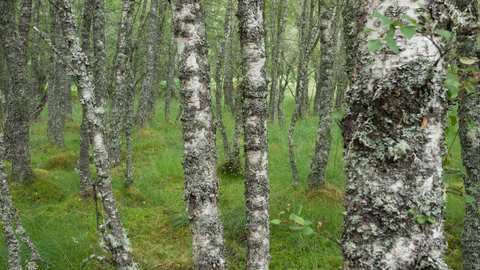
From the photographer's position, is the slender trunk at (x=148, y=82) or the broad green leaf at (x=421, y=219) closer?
the broad green leaf at (x=421, y=219)

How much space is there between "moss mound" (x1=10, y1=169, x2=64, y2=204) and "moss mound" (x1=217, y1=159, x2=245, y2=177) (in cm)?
348

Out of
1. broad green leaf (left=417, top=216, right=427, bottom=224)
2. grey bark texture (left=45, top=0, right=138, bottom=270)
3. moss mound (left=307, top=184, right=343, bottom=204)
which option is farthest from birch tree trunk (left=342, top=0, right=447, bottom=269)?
moss mound (left=307, top=184, right=343, bottom=204)

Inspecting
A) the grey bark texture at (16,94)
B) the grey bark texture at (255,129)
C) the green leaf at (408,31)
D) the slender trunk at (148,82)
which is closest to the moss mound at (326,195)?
the grey bark texture at (255,129)

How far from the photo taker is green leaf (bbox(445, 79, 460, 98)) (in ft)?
3.39

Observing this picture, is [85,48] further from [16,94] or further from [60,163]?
[60,163]

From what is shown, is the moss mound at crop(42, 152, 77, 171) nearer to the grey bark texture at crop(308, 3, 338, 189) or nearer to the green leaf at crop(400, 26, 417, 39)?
the grey bark texture at crop(308, 3, 338, 189)

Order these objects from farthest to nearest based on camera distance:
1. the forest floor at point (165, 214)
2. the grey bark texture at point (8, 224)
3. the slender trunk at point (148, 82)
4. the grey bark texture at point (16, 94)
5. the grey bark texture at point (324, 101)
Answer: the slender trunk at point (148, 82) → the grey bark texture at point (324, 101) → the grey bark texture at point (16, 94) → the forest floor at point (165, 214) → the grey bark texture at point (8, 224)

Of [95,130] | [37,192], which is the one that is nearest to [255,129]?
[95,130]

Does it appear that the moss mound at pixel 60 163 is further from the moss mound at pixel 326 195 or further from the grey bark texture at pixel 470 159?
the grey bark texture at pixel 470 159

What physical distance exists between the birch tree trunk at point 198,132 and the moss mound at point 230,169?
455cm

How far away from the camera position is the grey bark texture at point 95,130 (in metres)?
2.25

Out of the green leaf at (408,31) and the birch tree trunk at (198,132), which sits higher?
the green leaf at (408,31)

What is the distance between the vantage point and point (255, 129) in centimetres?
262

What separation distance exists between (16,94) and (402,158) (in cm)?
659
